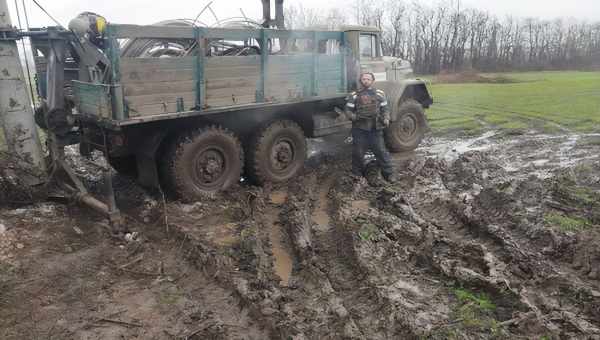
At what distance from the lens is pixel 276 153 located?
26.5 ft

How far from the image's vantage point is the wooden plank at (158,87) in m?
6.04

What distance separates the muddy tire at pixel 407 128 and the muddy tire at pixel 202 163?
3751mm

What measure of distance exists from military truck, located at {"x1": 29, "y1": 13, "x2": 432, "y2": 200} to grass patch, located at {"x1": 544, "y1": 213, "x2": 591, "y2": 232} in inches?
149

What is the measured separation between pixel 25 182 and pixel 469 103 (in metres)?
15.8

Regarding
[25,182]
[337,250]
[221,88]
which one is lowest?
[337,250]

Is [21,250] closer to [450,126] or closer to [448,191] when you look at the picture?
[448,191]

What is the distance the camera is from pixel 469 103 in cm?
1884

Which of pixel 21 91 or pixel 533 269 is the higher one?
pixel 21 91

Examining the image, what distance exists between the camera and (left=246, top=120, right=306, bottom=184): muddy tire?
7.78m

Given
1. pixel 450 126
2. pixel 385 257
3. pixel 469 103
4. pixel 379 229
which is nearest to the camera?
pixel 385 257

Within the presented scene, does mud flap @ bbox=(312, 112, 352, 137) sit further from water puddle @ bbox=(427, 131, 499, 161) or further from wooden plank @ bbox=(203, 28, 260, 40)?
water puddle @ bbox=(427, 131, 499, 161)

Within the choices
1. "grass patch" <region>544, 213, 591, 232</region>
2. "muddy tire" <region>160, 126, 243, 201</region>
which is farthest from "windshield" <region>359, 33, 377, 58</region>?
"grass patch" <region>544, 213, 591, 232</region>

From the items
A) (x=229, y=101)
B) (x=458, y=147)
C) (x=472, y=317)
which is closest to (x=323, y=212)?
(x=229, y=101)

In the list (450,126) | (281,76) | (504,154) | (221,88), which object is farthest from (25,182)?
(450,126)
